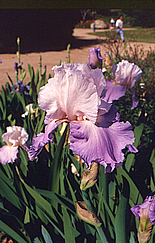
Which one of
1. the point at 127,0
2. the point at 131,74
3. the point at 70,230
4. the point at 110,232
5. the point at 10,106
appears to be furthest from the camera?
the point at 127,0

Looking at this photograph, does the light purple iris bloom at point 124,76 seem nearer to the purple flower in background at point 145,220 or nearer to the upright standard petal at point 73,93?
the upright standard petal at point 73,93

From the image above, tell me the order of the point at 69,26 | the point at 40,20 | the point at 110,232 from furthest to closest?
the point at 69,26, the point at 40,20, the point at 110,232

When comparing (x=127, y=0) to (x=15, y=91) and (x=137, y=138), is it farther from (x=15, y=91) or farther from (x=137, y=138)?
(x=137, y=138)

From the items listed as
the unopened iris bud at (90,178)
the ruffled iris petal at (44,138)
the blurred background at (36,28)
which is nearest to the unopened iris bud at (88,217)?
the unopened iris bud at (90,178)

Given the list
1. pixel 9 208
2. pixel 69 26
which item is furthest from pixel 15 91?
pixel 69 26

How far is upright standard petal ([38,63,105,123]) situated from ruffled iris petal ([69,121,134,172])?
0.04 meters

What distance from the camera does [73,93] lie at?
0.64 metres

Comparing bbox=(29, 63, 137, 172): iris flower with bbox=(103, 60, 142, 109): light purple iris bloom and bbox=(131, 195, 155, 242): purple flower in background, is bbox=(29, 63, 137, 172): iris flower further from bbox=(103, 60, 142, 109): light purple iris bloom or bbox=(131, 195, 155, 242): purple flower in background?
bbox=(103, 60, 142, 109): light purple iris bloom

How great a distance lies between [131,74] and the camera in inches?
41.3

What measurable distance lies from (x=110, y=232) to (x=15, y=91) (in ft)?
5.48

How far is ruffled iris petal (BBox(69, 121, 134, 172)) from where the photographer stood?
60 cm

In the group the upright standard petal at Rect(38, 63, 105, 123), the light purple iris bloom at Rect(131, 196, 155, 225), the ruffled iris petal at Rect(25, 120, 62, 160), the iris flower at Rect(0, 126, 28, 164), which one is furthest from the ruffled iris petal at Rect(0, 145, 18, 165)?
the light purple iris bloom at Rect(131, 196, 155, 225)

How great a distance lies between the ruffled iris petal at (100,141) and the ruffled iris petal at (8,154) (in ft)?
1.91

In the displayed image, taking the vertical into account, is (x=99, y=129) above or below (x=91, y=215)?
above
